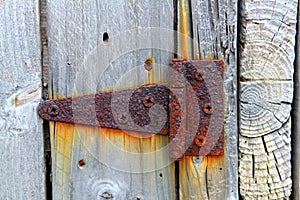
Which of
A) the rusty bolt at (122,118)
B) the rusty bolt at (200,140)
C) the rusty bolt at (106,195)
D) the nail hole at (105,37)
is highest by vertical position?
the nail hole at (105,37)

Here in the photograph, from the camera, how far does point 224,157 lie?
97 centimetres

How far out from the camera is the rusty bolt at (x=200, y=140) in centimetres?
94

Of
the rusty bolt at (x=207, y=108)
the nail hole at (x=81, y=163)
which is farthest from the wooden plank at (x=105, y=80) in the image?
the rusty bolt at (x=207, y=108)

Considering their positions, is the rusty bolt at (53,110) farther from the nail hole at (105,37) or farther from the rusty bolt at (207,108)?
the rusty bolt at (207,108)

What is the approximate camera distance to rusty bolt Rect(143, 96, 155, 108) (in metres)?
0.95

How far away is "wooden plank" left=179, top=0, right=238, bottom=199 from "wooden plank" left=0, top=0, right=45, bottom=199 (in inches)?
16.3

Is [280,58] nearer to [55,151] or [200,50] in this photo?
[200,50]

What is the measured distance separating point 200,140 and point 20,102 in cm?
50

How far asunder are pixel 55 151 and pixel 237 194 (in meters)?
0.52

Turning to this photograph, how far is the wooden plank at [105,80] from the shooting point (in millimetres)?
971

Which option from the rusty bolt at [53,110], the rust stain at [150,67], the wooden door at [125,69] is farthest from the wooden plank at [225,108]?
the rusty bolt at [53,110]

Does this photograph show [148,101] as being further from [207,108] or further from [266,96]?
[266,96]

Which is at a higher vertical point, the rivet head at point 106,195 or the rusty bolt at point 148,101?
the rusty bolt at point 148,101

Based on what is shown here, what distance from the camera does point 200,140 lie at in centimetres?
94
